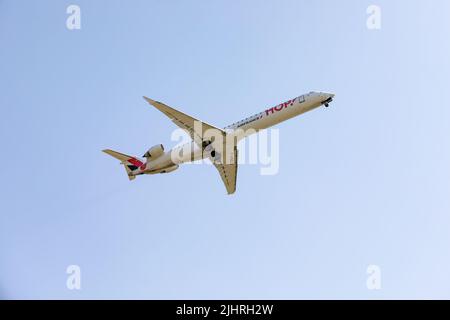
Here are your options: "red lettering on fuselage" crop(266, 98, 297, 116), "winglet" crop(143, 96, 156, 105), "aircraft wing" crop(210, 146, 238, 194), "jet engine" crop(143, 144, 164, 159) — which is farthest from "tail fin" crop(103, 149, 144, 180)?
"red lettering on fuselage" crop(266, 98, 297, 116)

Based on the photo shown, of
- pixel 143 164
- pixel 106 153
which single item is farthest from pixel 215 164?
pixel 106 153

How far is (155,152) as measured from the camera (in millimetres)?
60438

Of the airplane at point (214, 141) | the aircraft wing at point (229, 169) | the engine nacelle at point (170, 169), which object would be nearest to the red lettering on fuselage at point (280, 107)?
the airplane at point (214, 141)

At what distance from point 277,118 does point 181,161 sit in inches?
440

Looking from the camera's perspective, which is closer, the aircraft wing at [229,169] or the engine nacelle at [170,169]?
the aircraft wing at [229,169]

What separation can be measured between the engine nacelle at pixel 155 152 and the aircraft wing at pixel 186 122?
4232 millimetres

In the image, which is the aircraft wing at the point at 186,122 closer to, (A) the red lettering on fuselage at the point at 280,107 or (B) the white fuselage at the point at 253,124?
(B) the white fuselage at the point at 253,124

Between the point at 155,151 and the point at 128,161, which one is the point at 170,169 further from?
the point at 128,161

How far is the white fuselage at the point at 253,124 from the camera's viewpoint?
53406 mm

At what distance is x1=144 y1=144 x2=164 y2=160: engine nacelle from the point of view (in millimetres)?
60344

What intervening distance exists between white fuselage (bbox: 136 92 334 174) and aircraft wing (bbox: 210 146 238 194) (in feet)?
9.10

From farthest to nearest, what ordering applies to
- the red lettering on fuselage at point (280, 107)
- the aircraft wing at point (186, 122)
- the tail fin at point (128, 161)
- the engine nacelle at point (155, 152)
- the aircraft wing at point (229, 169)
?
the tail fin at point (128, 161)
the aircraft wing at point (229, 169)
the engine nacelle at point (155, 152)
the aircraft wing at point (186, 122)
the red lettering on fuselage at point (280, 107)

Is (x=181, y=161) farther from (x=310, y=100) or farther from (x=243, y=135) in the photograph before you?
(x=310, y=100)

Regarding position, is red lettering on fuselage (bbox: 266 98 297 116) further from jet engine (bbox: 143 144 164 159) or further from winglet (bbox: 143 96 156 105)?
jet engine (bbox: 143 144 164 159)
